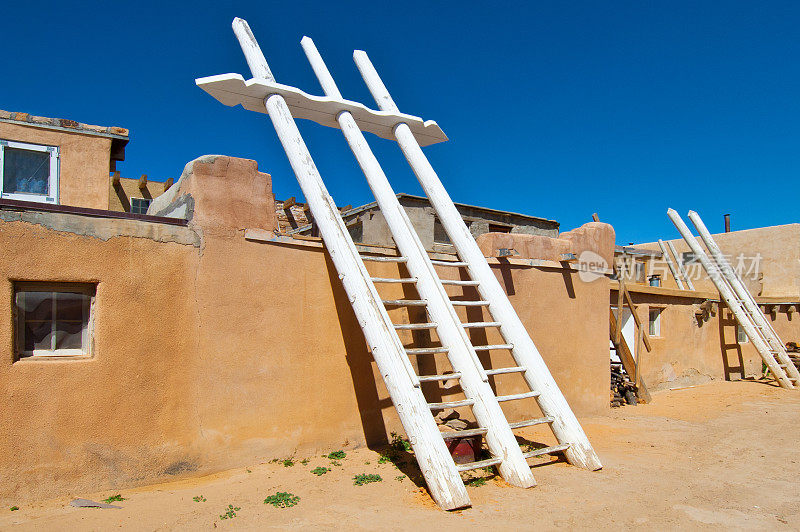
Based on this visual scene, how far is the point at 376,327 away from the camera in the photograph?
14.9 ft

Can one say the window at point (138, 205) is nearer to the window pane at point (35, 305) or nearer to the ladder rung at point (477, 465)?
the window pane at point (35, 305)

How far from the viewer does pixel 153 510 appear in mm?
3928

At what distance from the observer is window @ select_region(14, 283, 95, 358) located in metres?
4.31

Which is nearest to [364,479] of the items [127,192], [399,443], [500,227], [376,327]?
[399,443]

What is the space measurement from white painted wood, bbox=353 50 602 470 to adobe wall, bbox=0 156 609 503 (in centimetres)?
92

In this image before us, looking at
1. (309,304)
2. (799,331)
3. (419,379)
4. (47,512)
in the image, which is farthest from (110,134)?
(799,331)

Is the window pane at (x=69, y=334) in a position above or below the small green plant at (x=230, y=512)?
above

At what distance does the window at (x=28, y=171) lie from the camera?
8641 millimetres

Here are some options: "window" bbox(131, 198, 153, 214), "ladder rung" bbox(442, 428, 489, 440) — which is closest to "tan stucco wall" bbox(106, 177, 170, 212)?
"window" bbox(131, 198, 153, 214)

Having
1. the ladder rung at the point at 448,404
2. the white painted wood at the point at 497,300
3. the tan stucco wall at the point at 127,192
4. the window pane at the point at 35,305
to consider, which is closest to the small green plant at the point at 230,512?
the ladder rung at the point at 448,404

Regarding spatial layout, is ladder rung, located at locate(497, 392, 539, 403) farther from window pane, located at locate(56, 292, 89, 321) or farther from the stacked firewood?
the stacked firewood

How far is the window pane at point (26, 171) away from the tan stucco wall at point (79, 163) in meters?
0.20

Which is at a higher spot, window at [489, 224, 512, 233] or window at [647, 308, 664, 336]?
window at [489, 224, 512, 233]

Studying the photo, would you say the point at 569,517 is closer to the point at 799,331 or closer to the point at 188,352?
the point at 188,352
